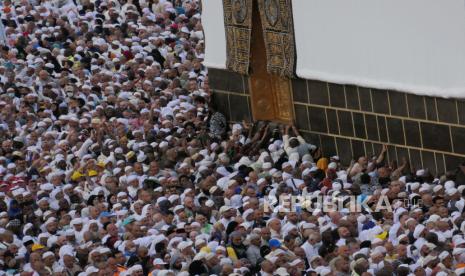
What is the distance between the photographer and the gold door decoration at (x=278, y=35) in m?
23.2

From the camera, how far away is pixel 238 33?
79.0ft

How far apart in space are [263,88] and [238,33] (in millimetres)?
804

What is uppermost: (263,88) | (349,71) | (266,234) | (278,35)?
(278,35)

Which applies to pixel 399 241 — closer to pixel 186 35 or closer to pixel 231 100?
pixel 231 100

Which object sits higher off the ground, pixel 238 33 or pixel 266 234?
pixel 238 33

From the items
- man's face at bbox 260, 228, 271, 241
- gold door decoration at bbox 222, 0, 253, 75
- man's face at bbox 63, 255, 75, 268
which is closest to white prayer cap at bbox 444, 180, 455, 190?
man's face at bbox 260, 228, 271, 241

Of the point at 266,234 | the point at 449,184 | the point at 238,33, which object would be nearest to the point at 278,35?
the point at 238,33

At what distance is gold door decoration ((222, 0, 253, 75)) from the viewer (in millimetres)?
23875

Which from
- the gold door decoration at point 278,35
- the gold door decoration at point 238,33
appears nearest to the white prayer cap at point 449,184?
the gold door decoration at point 278,35

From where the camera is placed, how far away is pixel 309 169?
21.7 m

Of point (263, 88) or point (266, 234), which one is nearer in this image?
point (266, 234)

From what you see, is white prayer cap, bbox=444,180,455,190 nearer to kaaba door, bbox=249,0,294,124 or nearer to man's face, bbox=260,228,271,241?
man's face, bbox=260,228,271,241

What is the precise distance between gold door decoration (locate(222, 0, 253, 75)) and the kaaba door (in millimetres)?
74

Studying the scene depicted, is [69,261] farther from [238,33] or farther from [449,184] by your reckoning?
[238,33]
